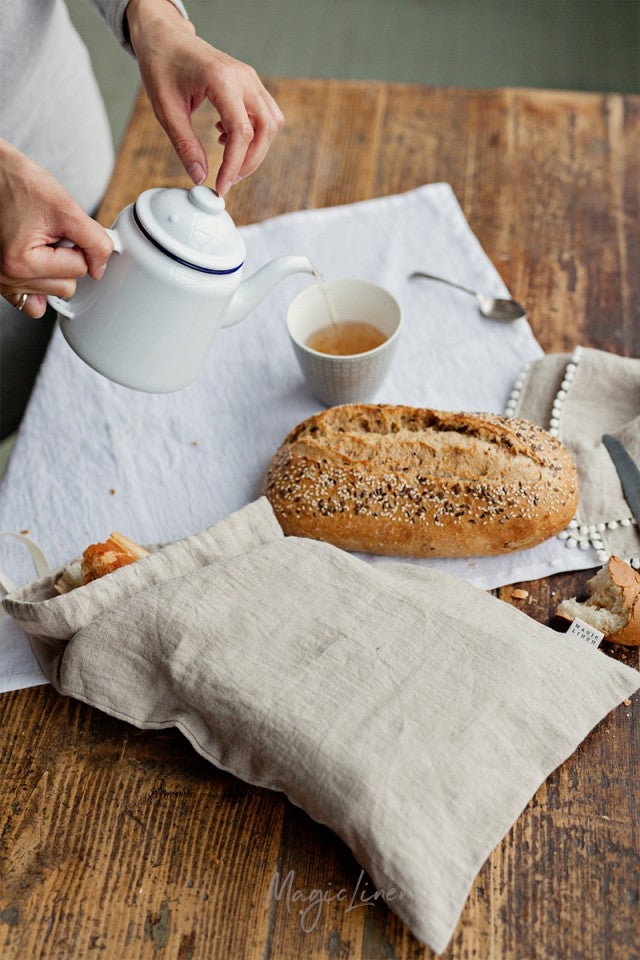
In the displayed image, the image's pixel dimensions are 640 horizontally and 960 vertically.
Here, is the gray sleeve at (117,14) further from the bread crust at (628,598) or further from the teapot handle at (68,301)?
the bread crust at (628,598)

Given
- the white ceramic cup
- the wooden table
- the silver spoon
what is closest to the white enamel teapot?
the white ceramic cup

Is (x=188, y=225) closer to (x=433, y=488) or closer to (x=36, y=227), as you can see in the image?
(x=36, y=227)

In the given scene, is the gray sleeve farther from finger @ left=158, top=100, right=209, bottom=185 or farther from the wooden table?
the wooden table

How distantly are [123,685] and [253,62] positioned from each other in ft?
9.02

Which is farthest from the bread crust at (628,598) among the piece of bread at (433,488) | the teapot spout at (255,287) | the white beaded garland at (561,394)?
the teapot spout at (255,287)

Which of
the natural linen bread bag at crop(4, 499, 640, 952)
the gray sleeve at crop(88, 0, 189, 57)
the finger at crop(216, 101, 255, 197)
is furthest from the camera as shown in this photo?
the gray sleeve at crop(88, 0, 189, 57)

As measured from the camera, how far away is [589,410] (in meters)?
1.22

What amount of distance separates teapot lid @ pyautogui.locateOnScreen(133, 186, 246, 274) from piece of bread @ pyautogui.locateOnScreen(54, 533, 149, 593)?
342 millimetres

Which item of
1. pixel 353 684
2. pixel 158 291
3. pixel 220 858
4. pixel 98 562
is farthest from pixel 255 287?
pixel 220 858

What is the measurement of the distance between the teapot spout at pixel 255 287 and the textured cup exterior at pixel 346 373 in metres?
0.14

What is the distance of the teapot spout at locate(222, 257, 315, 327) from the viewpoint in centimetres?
104

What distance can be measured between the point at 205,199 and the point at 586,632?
0.63 m

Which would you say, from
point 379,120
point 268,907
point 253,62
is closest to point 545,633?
point 268,907

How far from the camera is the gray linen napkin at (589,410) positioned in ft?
3.65
